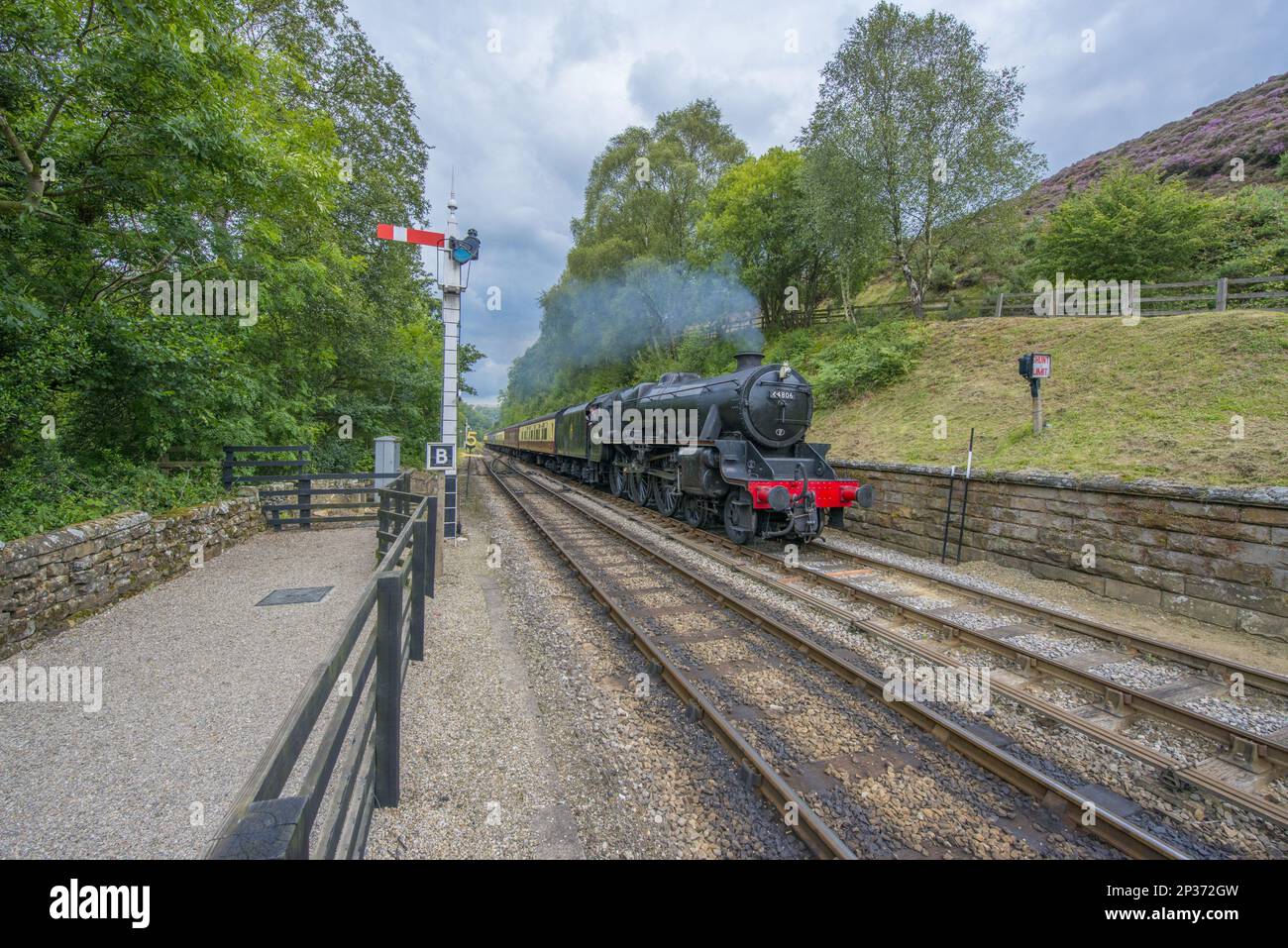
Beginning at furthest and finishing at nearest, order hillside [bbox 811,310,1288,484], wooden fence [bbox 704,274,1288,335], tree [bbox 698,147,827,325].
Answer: tree [bbox 698,147,827,325] → wooden fence [bbox 704,274,1288,335] → hillside [bbox 811,310,1288,484]

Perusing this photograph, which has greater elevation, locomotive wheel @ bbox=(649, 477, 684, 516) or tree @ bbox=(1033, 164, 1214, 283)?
tree @ bbox=(1033, 164, 1214, 283)

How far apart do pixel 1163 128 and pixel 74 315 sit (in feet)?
202

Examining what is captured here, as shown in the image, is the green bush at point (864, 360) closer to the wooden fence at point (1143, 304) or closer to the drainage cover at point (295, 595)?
the wooden fence at point (1143, 304)

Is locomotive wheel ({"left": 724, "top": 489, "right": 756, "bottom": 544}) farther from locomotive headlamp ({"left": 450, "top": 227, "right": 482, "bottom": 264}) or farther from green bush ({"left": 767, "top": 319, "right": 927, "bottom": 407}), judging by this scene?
green bush ({"left": 767, "top": 319, "right": 927, "bottom": 407})

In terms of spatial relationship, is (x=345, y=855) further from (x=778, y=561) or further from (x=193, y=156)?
(x=193, y=156)

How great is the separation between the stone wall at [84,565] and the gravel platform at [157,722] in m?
0.18

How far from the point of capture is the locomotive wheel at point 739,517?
30.0 feet

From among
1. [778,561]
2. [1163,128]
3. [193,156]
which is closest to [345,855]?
[778,561]

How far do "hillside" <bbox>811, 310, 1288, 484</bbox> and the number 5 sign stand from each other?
27.8ft

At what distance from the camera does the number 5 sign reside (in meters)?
8.88

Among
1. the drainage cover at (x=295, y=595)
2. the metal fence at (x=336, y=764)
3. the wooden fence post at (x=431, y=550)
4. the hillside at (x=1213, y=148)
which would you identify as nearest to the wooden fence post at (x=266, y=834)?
the metal fence at (x=336, y=764)

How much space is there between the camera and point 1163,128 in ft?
131

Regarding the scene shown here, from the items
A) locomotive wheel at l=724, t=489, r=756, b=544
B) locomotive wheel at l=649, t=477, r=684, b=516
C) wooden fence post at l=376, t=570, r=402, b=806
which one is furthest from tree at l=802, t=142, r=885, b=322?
wooden fence post at l=376, t=570, r=402, b=806
